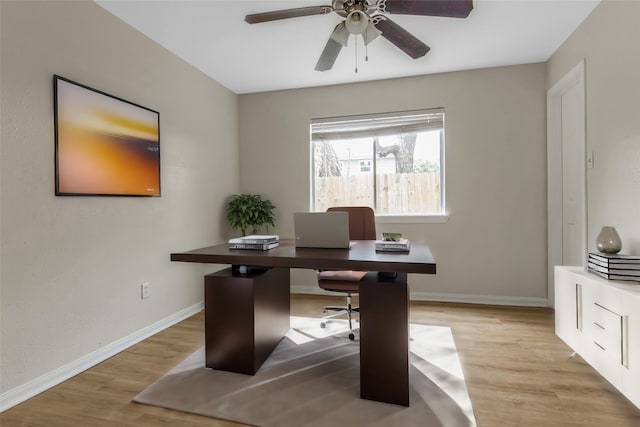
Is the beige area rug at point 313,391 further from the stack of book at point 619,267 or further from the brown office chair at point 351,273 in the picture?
the stack of book at point 619,267

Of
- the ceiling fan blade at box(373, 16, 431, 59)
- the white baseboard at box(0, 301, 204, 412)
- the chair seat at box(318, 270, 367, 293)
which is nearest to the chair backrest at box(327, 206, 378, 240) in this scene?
the chair seat at box(318, 270, 367, 293)

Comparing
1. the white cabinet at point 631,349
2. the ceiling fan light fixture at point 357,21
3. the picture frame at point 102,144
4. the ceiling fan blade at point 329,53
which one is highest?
the ceiling fan blade at point 329,53

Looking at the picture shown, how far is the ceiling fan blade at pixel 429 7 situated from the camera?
5.66 ft

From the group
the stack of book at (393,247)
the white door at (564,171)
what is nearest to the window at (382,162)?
the white door at (564,171)

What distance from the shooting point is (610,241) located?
2.00m

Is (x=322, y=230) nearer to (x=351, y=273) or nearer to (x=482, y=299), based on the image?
(x=351, y=273)

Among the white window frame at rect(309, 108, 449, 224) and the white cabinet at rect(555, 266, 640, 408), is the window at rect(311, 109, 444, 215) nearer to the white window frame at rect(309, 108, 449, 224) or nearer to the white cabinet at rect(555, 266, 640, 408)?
the white window frame at rect(309, 108, 449, 224)

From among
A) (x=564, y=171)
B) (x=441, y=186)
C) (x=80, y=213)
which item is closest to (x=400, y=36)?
(x=441, y=186)

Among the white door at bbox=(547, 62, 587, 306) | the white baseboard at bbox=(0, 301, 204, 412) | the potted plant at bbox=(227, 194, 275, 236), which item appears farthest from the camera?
the potted plant at bbox=(227, 194, 275, 236)

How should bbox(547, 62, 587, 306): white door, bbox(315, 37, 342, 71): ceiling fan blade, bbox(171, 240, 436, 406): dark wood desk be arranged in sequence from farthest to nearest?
bbox(547, 62, 587, 306): white door < bbox(315, 37, 342, 71): ceiling fan blade < bbox(171, 240, 436, 406): dark wood desk

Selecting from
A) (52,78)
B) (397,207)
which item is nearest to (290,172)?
(397,207)

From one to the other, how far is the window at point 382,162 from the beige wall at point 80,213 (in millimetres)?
1519

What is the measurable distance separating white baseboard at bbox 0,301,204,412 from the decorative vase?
340cm

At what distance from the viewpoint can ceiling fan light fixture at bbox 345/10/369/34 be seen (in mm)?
1837
